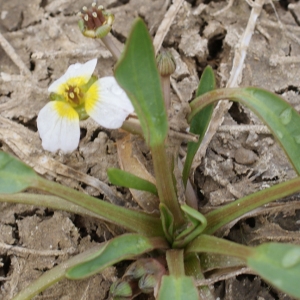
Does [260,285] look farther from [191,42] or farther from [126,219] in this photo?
[191,42]

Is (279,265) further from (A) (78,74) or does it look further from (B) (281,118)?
(A) (78,74)

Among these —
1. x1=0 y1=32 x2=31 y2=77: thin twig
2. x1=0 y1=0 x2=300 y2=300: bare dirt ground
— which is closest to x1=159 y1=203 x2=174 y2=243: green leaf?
x1=0 y1=0 x2=300 y2=300: bare dirt ground

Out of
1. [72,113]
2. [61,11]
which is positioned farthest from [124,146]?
[61,11]

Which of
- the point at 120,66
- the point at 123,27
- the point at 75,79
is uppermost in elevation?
the point at 120,66

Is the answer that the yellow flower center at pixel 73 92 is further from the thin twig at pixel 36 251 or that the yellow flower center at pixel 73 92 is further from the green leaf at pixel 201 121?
the thin twig at pixel 36 251

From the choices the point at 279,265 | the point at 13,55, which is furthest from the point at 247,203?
the point at 13,55
